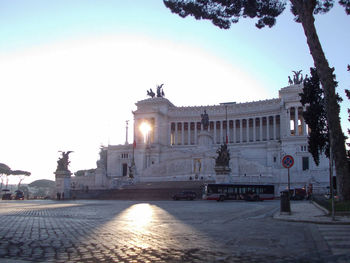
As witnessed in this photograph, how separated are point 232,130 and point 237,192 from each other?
174 ft

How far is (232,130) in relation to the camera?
9062 cm

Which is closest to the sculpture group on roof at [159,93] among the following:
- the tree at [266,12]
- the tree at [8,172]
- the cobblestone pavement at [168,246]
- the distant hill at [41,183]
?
the tree at [8,172]

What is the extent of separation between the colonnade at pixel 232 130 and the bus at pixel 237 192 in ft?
139

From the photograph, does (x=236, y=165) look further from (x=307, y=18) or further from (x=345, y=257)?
(x=345, y=257)

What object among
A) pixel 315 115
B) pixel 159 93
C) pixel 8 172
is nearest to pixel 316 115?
pixel 315 115

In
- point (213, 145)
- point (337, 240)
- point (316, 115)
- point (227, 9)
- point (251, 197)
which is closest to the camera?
point (337, 240)

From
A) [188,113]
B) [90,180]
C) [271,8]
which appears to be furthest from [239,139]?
[271,8]

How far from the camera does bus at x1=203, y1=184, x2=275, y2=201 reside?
1451 inches

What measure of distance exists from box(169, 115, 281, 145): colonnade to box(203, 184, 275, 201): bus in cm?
4247

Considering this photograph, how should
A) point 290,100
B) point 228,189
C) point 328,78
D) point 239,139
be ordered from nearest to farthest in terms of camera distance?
point 328,78
point 228,189
point 290,100
point 239,139

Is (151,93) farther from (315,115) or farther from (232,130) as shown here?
(315,115)

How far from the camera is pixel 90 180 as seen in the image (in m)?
59.4

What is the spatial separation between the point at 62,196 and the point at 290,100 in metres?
51.8

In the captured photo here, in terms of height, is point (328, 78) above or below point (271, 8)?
below
